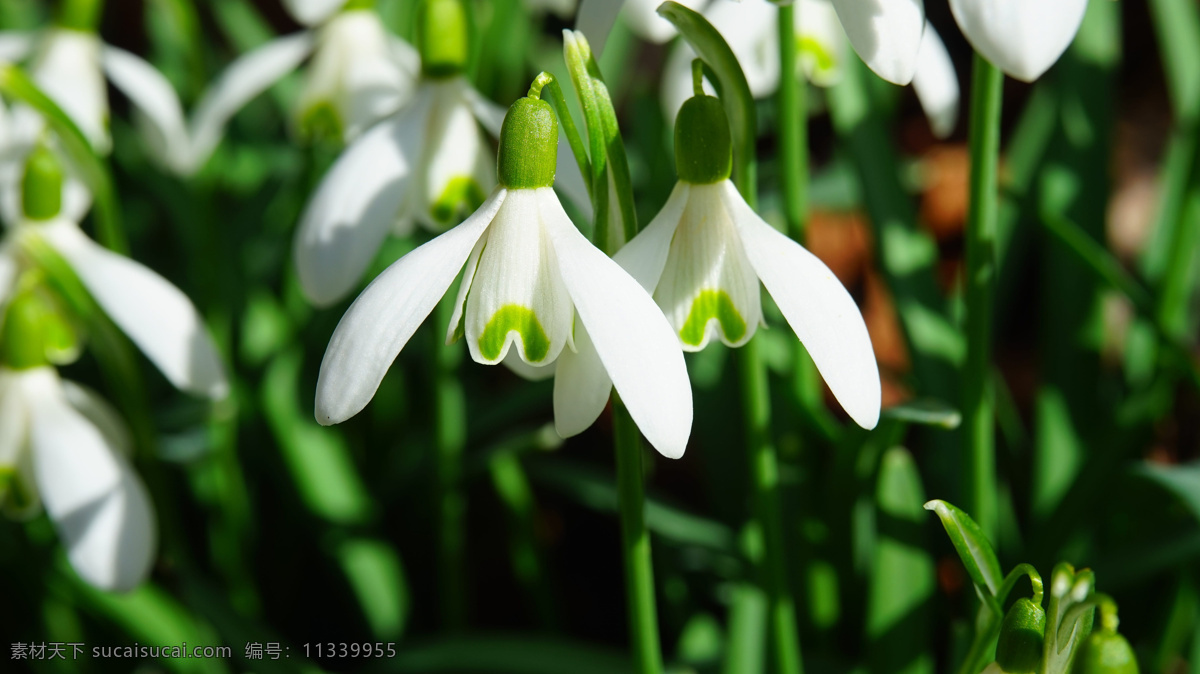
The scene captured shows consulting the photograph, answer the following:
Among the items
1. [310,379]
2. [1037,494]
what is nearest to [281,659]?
[310,379]

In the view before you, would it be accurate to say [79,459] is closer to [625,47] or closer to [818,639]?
[818,639]

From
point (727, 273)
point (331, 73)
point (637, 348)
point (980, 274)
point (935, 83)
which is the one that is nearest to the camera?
point (637, 348)

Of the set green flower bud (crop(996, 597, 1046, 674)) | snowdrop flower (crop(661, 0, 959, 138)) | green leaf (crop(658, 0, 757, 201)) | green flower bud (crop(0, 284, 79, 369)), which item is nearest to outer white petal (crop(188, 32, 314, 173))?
green flower bud (crop(0, 284, 79, 369))

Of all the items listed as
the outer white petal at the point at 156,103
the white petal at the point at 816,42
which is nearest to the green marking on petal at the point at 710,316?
the white petal at the point at 816,42

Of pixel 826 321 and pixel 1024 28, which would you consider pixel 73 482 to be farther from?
pixel 1024 28

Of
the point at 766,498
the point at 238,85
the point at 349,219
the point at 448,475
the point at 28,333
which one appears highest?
the point at 238,85

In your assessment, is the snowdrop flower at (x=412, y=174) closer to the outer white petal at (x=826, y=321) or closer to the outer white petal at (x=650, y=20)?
the outer white petal at (x=650, y=20)

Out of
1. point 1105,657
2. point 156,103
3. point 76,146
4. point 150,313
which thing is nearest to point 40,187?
point 76,146
